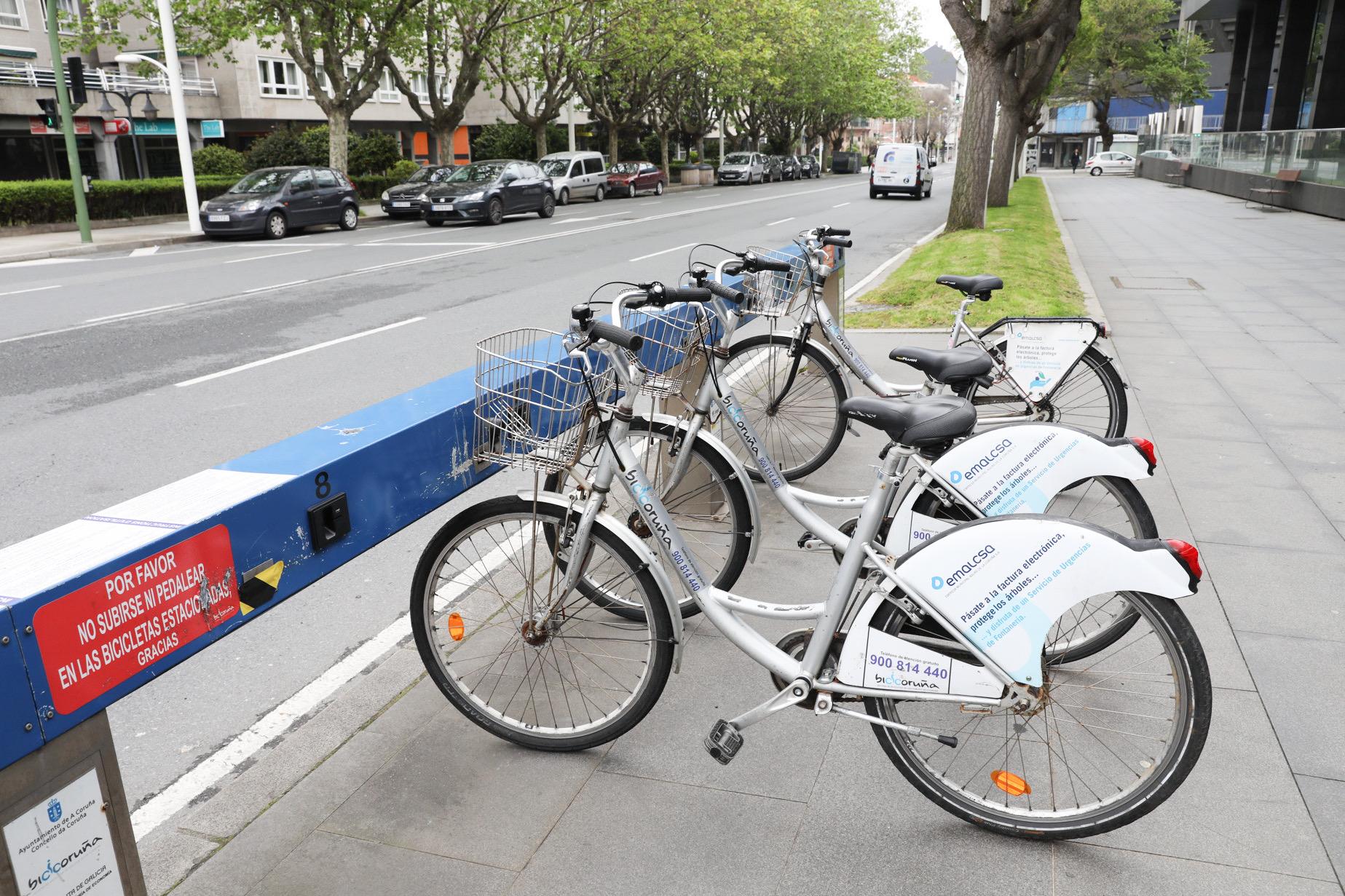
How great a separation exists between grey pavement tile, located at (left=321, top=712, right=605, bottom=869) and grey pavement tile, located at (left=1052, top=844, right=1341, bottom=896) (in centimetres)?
138

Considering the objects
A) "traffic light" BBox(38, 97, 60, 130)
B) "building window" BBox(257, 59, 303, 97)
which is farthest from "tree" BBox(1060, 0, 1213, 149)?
"traffic light" BBox(38, 97, 60, 130)

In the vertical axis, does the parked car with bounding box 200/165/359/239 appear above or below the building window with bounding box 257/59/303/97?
below

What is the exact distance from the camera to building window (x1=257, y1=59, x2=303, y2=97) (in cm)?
4138

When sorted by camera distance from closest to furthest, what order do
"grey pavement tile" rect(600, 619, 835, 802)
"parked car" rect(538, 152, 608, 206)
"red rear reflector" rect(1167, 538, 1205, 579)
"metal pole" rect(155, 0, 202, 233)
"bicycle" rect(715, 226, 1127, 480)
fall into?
1. "red rear reflector" rect(1167, 538, 1205, 579)
2. "grey pavement tile" rect(600, 619, 835, 802)
3. "bicycle" rect(715, 226, 1127, 480)
4. "metal pole" rect(155, 0, 202, 233)
5. "parked car" rect(538, 152, 608, 206)

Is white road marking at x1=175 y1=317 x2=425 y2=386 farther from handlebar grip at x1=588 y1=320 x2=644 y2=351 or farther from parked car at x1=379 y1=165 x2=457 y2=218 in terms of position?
parked car at x1=379 y1=165 x2=457 y2=218

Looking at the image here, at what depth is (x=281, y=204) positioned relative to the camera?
899 inches

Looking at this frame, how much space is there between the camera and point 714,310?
15.1 feet

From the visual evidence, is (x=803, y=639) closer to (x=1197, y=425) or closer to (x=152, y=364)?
(x=1197, y=425)

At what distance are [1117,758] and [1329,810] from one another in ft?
1.77

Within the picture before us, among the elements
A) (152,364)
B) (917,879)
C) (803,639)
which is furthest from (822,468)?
(152,364)

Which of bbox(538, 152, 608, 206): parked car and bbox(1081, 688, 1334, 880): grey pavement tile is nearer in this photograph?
bbox(1081, 688, 1334, 880): grey pavement tile

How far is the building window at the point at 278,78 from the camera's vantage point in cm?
4138

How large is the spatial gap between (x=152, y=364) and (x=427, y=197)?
55.4 ft

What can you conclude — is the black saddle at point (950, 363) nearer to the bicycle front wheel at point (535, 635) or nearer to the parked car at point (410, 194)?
the bicycle front wheel at point (535, 635)
